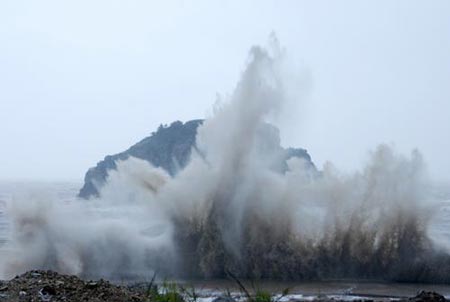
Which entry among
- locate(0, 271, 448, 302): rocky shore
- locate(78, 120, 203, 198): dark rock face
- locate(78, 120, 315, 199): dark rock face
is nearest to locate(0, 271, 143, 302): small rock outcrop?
locate(0, 271, 448, 302): rocky shore

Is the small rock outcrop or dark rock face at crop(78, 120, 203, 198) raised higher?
dark rock face at crop(78, 120, 203, 198)

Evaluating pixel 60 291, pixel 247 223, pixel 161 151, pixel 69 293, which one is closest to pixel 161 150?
pixel 161 151

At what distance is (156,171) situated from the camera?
20.9 m

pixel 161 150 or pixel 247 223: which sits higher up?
pixel 161 150

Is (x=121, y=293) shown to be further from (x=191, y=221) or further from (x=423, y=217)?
(x=423, y=217)

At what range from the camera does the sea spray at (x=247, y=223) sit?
16281mm

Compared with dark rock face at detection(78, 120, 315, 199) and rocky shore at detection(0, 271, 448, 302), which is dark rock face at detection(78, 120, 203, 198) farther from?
rocky shore at detection(0, 271, 448, 302)

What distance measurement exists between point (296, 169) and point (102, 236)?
23.7 feet

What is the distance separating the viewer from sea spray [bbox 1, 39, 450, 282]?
16.3 m

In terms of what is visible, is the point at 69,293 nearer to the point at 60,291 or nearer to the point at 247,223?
the point at 60,291

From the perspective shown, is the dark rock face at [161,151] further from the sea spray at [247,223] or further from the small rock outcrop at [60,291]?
the small rock outcrop at [60,291]

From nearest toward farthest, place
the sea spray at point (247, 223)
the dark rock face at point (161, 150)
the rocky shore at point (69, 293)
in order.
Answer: the rocky shore at point (69, 293)
the sea spray at point (247, 223)
the dark rock face at point (161, 150)

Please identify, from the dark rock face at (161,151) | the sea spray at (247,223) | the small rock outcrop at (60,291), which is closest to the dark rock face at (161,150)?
the dark rock face at (161,151)

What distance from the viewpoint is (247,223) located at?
17750 millimetres
